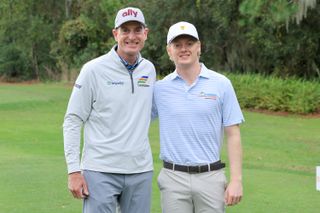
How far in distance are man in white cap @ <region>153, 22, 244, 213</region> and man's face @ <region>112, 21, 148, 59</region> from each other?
22cm

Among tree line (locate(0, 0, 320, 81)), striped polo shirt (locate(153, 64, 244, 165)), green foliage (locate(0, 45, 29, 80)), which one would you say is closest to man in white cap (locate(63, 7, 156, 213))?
striped polo shirt (locate(153, 64, 244, 165))

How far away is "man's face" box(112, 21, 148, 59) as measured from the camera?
14.8ft

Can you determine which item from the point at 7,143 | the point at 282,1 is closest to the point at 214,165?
the point at 7,143

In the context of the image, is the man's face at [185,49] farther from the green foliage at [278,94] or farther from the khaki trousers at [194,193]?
the green foliage at [278,94]

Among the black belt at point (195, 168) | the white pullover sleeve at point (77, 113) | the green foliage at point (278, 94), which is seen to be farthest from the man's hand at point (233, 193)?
the green foliage at point (278, 94)

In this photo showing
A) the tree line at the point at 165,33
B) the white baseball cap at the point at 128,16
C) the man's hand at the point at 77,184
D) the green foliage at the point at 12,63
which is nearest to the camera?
the man's hand at the point at 77,184

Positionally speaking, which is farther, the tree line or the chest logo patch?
the tree line

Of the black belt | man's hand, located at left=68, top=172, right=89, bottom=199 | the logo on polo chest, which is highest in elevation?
the logo on polo chest

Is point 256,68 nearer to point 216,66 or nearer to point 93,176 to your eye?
point 216,66

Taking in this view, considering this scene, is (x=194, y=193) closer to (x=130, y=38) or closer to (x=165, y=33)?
(x=130, y=38)

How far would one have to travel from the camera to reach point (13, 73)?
49.2 metres

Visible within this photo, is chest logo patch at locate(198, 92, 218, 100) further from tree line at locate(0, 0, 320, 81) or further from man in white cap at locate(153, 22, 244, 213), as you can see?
tree line at locate(0, 0, 320, 81)

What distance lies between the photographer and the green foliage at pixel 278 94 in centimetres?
2261

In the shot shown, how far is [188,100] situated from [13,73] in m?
46.2
